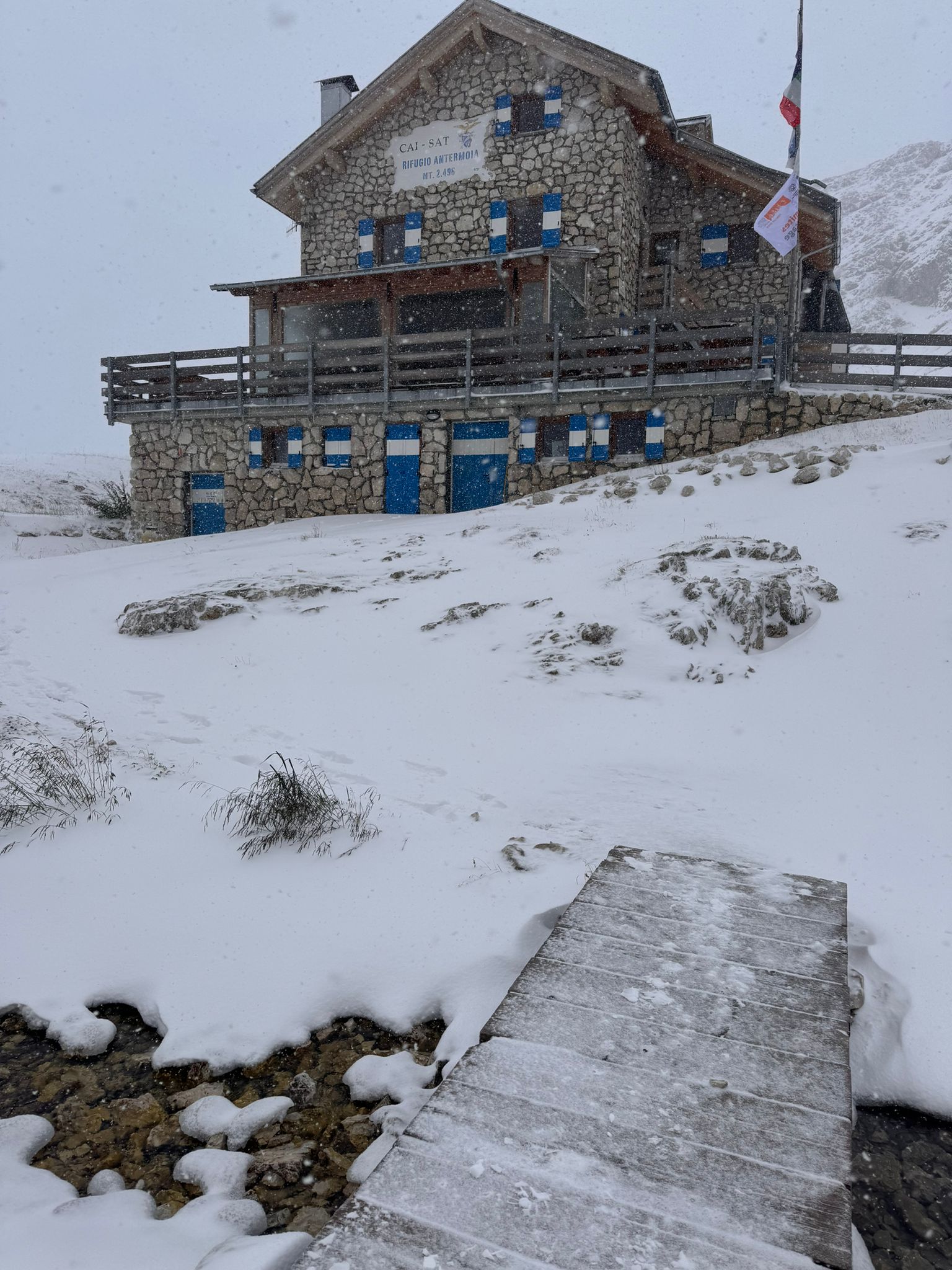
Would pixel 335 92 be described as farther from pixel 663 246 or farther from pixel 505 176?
pixel 663 246

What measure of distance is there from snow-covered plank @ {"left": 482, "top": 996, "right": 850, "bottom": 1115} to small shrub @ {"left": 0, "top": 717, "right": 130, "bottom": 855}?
3.26 meters

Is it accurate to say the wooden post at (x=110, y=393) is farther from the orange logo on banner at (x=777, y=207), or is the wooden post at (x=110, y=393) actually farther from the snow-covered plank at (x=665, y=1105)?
the snow-covered plank at (x=665, y=1105)

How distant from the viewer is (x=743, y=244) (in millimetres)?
19469

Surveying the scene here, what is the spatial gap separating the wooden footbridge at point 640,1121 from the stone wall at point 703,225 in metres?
19.5

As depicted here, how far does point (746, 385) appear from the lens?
47.1 ft

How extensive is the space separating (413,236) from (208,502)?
27.0 feet

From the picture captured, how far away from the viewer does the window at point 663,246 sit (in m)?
19.8

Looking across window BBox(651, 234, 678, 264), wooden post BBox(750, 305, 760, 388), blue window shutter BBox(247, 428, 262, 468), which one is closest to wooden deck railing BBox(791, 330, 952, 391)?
wooden post BBox(750, 305, 760, 388)

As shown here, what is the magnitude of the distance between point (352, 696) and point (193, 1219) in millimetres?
4946

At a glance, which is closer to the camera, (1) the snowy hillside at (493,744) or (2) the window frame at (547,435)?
(1) the snowy hillside at (493,744)

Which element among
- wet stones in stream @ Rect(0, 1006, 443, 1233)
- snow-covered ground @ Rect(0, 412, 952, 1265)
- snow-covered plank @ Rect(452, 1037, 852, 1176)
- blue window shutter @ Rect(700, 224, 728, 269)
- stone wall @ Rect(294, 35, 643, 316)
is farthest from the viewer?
blue window shutter @ Rect(700, 224, 728, 269)

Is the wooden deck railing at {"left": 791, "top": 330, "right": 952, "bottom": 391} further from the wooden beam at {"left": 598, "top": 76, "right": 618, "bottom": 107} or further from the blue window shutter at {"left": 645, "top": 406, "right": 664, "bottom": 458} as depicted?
the wooden beam at {"left": 598, "top": 76, "right": 618, "bottom": 107}

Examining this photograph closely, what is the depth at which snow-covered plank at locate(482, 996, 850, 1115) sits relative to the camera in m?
2.40

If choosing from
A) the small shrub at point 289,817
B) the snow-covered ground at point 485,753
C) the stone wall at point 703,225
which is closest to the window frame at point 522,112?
the stone wall at point 703,225
